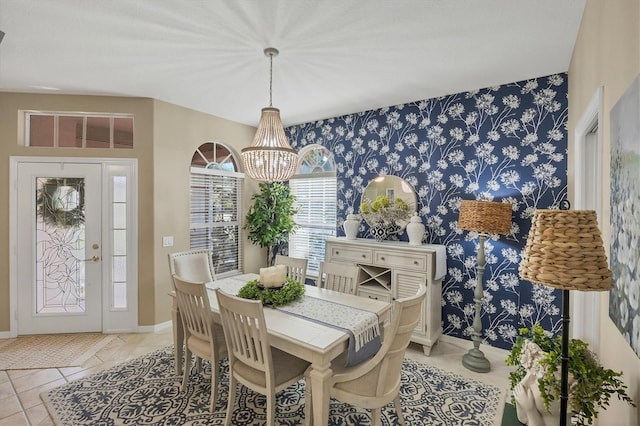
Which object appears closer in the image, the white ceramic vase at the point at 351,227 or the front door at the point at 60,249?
the front door at the point at 60,249

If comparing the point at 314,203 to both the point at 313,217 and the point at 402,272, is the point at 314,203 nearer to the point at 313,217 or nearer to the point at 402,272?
the point at 313,217

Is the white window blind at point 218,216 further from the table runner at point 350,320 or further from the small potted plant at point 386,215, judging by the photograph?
the table runner at point 350,320

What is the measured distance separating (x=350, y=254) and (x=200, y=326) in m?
1.87

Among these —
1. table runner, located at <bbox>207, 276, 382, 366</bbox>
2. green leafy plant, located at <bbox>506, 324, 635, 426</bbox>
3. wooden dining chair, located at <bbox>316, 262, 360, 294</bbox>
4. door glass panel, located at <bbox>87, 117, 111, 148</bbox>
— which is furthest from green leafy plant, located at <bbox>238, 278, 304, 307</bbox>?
door glass panel, located at <bbox>87, 117, 111, 148</bbox>

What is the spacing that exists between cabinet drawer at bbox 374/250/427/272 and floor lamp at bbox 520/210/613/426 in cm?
221

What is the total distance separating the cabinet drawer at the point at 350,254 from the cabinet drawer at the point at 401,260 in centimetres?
12

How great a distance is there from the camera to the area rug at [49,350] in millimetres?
3070

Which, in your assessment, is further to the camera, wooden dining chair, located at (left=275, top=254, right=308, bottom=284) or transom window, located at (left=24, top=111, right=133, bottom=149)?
transom window, located at (left=24, top=111, right=133, bottom=149)

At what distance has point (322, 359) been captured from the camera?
1.80 meters

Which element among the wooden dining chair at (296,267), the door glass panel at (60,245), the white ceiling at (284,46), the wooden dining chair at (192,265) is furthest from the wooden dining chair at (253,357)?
the door glass panel at (60,245)

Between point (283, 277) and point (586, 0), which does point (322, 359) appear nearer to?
point (283, 277)

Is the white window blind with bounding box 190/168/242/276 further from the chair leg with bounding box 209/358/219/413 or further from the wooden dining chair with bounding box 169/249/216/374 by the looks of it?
the chair leg with bounding box 209/358/219/413

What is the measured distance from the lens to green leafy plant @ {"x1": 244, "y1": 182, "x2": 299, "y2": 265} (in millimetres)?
4734

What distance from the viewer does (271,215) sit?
4.80m
